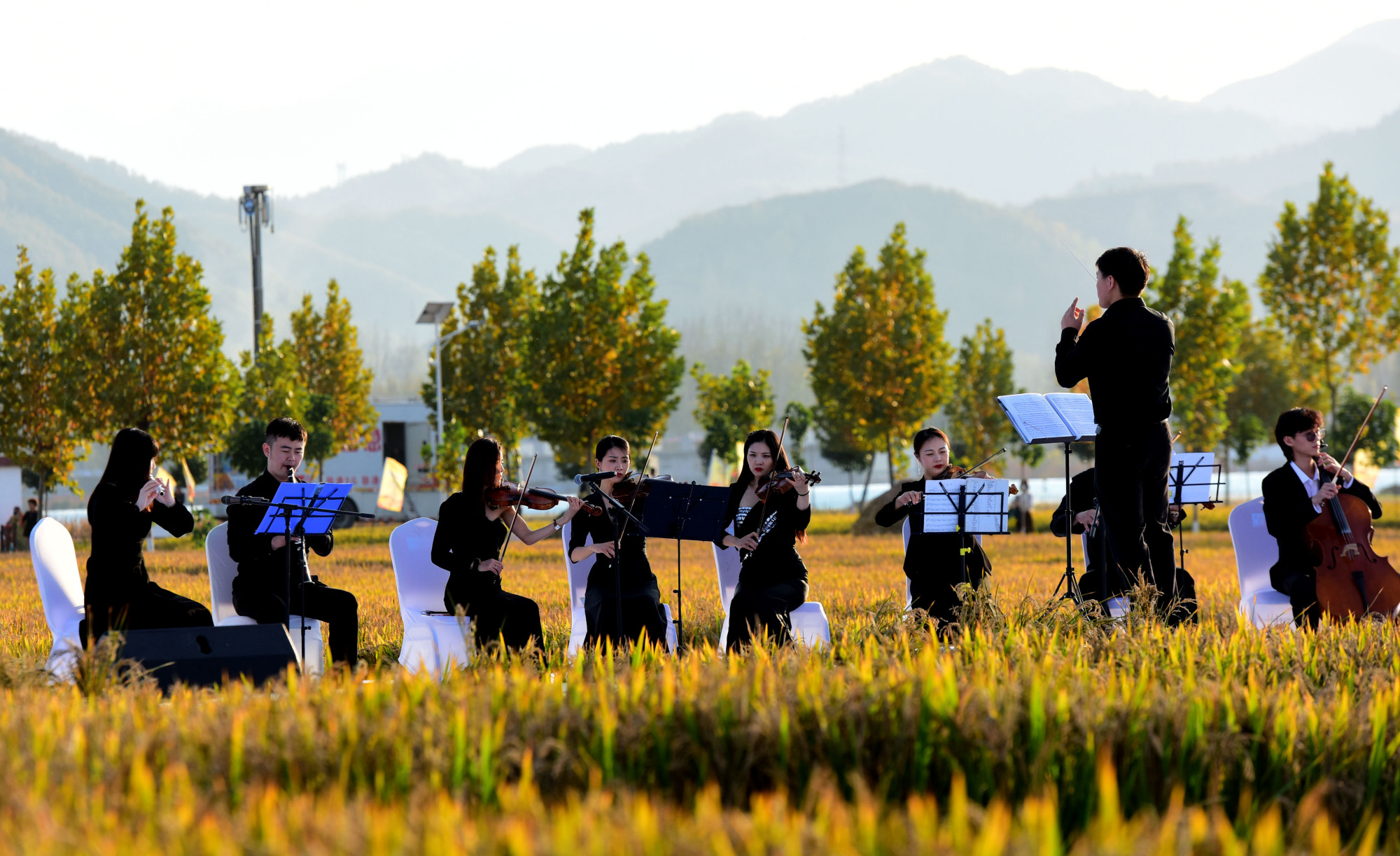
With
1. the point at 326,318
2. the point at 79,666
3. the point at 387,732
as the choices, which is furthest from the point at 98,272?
the point at 387,732

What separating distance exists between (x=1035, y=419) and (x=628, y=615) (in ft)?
8.84

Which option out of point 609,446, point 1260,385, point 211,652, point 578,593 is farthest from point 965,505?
point 1260,385

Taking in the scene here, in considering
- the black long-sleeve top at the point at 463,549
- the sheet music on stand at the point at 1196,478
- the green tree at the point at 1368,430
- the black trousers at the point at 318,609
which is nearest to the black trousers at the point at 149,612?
the black trousers at the point at 318,609

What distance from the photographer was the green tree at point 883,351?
3078 centimetres

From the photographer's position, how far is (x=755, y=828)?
2432mm

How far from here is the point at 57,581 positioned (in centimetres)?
623

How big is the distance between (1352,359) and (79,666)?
93.3ft

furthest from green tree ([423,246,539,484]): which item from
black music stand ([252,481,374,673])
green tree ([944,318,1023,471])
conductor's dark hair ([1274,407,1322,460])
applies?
conductor's dark hair ([1274,407,1322,460])

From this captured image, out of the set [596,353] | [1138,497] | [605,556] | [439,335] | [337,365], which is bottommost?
[605,556]

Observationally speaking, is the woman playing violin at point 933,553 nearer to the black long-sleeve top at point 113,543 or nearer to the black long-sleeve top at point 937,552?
the black long-sleeve top at point 937,552

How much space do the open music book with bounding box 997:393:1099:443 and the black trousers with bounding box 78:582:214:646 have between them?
4590 mm

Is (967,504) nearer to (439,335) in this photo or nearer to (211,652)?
(211,652)

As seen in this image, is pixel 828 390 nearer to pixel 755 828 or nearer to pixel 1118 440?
pixel 1118 440

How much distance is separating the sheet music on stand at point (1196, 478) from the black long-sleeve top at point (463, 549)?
4.46 m
